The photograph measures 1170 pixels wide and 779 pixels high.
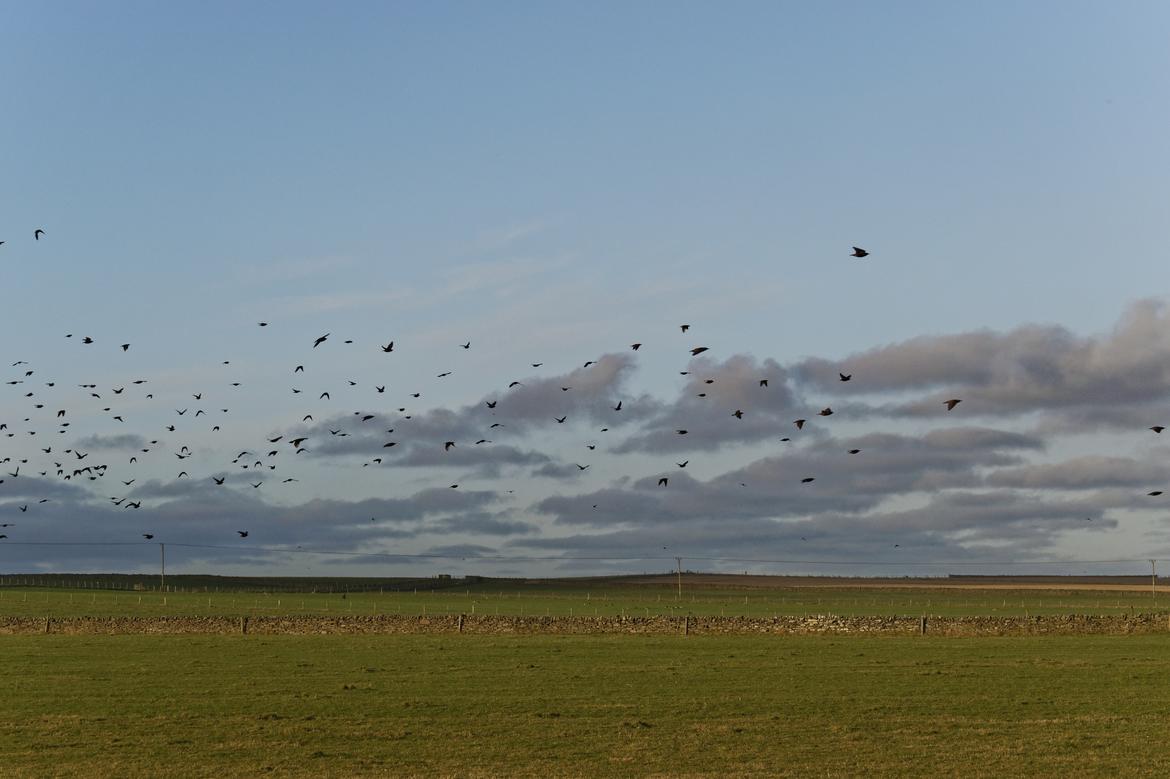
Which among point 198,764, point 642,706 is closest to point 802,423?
point 642,706

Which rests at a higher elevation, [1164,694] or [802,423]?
[802,423]

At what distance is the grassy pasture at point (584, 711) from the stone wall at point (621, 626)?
15.1 m

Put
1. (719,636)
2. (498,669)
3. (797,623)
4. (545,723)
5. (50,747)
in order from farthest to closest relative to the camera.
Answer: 1. (797,623)
2. (719,636)
3. (498,669)
4. (545,723)
5. (50,747)

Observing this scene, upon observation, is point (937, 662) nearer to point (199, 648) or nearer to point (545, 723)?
point (545, 723)

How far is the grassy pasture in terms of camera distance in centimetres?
2848

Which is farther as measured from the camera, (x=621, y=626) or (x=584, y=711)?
(x=621, y=626)

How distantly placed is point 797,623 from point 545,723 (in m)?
49.3

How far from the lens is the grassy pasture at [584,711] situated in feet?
93.5

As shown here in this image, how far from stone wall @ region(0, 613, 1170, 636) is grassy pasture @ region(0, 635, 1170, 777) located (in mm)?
15072

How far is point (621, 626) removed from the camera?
261 feet

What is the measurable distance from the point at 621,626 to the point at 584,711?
42.7m

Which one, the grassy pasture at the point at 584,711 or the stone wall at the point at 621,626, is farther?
the stone wall at the point at 621,626

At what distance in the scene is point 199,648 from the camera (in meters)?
65.1

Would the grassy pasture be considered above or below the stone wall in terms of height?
below
